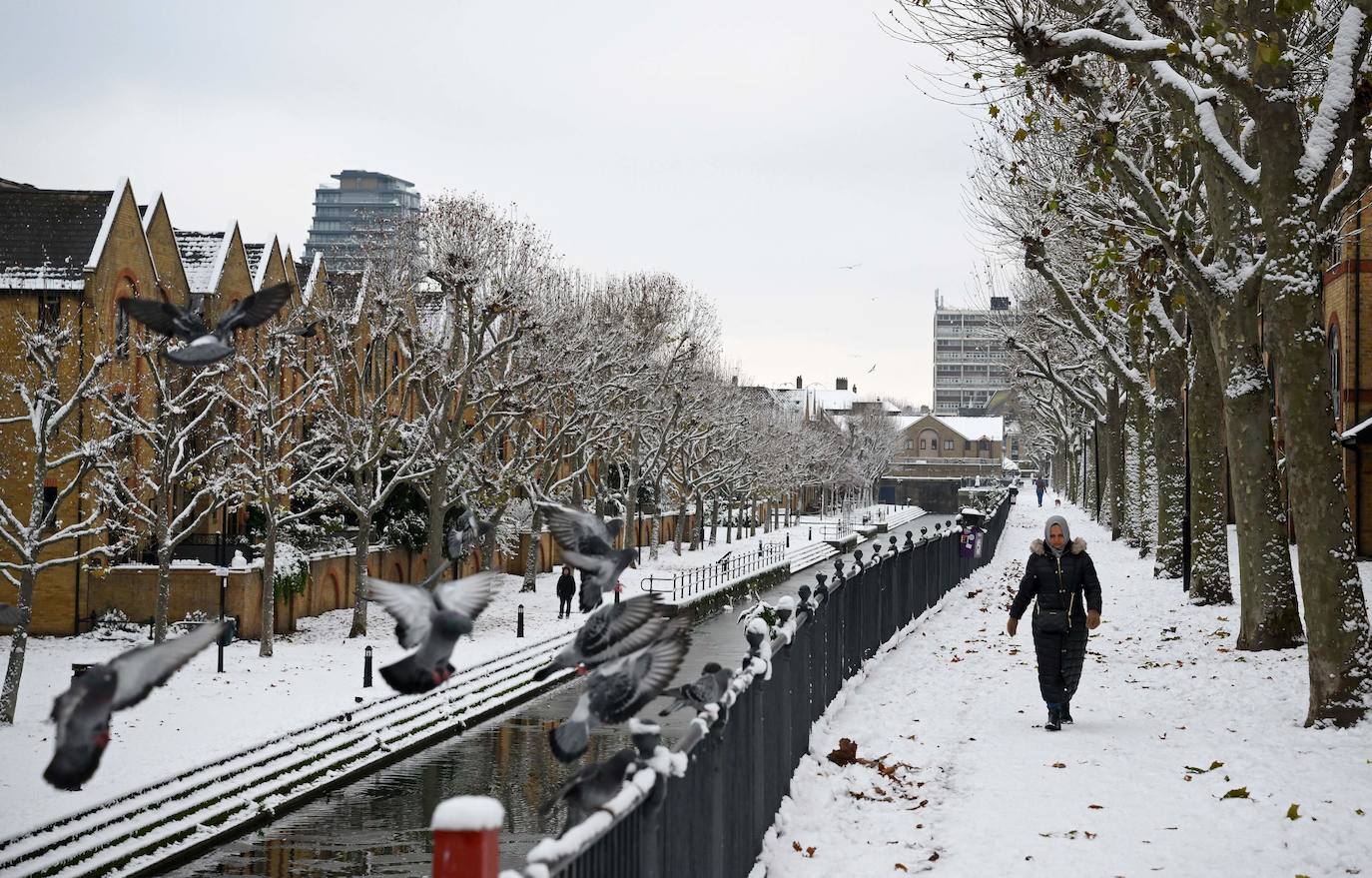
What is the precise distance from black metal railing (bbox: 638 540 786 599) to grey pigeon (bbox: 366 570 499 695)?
99.5ft

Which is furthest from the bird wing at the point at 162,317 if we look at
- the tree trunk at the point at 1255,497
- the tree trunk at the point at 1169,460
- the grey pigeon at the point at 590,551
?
the tree trunk at the point at 1169,460

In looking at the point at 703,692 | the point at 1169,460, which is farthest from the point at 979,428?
the point at 703,692

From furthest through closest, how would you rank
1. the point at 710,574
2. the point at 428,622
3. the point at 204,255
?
the point at 710,574 → the point at 204,255 → the point at 428,622

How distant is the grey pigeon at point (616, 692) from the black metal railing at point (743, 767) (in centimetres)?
29

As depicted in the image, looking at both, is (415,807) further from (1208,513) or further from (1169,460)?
(1169,460)

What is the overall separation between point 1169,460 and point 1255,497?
1195 centimetres

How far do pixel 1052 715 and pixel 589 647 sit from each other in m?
7.79

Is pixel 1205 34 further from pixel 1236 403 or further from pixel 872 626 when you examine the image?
pixel 872 626

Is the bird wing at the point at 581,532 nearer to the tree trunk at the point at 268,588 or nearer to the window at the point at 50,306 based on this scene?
the tree trunk at the point at 268,588

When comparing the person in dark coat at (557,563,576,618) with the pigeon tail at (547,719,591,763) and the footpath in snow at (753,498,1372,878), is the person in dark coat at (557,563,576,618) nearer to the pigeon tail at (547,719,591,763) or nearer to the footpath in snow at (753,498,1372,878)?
the footpath in snow at (753,498,1372,878)

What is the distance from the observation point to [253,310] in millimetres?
5164

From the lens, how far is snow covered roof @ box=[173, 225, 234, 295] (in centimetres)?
3847

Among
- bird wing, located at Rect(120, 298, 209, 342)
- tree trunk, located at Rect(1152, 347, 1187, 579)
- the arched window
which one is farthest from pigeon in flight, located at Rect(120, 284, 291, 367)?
the arched window

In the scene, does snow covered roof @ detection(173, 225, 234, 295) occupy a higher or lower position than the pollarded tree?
higher
